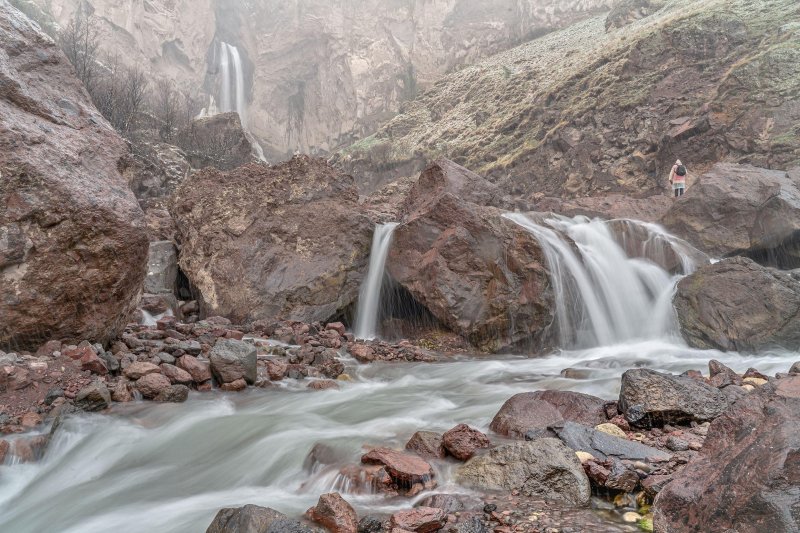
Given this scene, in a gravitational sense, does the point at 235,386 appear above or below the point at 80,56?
below

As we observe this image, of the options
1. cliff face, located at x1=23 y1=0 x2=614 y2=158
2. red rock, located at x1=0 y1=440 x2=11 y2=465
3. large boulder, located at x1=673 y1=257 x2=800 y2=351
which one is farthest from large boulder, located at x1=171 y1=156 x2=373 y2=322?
cliff face, located at x1=23 y1=0 x2=614 y2=158

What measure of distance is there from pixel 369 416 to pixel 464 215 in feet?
16.3

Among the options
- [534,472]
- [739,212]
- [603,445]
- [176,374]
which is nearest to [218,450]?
[176,374]

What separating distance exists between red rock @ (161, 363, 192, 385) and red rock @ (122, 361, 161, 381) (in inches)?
4.4

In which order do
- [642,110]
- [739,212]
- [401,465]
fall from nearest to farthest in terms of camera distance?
[401,465], [739,212], [642,110]

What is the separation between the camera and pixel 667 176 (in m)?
18.7

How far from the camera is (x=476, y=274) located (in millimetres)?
9148

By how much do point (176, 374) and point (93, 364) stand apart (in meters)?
0.83

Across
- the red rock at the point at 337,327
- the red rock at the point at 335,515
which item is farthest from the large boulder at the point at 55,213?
the red rock at the point at 335,515

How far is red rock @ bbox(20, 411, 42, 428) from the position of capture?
4.45 meters

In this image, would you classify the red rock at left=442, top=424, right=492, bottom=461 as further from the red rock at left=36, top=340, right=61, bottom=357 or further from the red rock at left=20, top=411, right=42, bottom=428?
the red rock at left=36, top=340, right=61, bottom=357

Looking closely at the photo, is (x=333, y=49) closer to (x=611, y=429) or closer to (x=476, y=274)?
(x=476, y=274)

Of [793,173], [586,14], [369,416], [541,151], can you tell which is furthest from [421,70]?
[369,416]

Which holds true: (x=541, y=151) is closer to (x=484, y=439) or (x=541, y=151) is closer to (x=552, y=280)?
(x=552, y=280)
